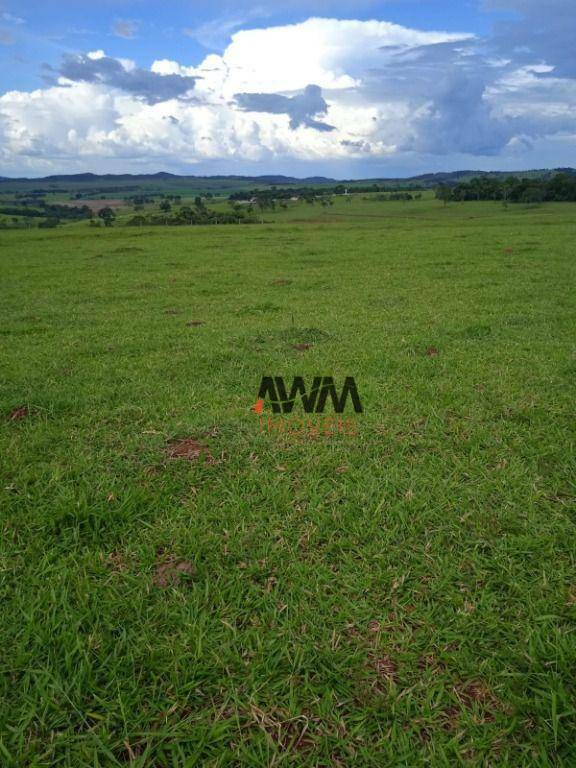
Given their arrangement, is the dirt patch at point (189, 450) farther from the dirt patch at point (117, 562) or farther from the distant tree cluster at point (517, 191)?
the distant tree cluster at point (517, 191)

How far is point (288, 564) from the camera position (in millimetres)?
3172

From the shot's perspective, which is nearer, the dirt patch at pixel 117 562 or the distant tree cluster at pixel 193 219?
the dirt patch at pixel 117 562

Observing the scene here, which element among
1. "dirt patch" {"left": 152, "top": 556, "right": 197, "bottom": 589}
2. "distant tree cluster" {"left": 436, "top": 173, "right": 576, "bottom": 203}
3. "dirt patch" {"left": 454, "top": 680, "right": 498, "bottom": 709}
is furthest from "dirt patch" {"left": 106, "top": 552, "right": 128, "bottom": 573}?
"distant tree cluster" {"left": 436, "top": 173, "right": 576, "bottom": 203}

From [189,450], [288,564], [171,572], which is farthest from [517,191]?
[171,572]

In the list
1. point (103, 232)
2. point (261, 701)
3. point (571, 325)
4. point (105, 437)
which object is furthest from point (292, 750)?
point (103, 232)

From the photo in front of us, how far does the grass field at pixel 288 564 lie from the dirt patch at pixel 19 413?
40 mm

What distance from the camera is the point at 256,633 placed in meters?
2.64

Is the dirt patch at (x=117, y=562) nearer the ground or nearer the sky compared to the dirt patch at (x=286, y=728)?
nearer the sky

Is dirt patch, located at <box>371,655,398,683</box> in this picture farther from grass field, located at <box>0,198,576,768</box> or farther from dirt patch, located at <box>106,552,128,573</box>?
dirt patch, located at <box>106,552,128,573</box>

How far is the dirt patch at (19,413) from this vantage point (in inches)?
206

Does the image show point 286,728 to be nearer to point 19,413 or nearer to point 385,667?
point 385,667

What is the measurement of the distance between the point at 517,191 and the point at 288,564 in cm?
8065

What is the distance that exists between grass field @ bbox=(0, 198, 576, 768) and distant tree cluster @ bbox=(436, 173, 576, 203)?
7248 cm

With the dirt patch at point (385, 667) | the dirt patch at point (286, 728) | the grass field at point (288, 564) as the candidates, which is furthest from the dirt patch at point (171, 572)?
the dirt patch at point (385, 667)
